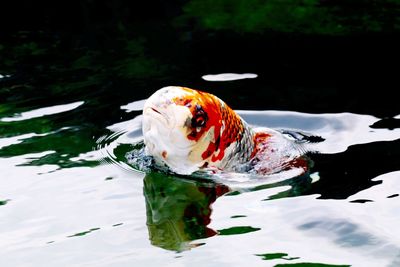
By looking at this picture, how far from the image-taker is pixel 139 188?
5.08 metres

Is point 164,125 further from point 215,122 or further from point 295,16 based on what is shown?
point 295,16

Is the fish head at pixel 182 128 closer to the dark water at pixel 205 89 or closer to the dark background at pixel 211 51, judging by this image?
the dark water at pixel 205 89

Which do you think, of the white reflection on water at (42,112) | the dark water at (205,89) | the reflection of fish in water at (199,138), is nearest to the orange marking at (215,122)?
the reflection of fish in water at (199,138)

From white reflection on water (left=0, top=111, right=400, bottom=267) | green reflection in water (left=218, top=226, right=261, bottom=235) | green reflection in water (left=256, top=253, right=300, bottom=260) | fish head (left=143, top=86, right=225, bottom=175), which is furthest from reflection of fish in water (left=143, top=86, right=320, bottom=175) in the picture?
green reflection in water (left=256, top=253, right=300, bottom=260)

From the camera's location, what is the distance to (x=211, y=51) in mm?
8094

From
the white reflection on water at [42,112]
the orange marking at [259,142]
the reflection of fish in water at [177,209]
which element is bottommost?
the reflection of fish in water at [177,209]

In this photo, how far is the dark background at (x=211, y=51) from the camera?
22.6 feet

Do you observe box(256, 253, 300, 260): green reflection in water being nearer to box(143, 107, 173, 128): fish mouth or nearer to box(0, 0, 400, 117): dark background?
box(143, 107, 173, 128): fish mouth

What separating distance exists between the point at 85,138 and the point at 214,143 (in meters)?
1.39

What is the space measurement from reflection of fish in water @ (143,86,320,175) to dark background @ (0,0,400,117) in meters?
1.28

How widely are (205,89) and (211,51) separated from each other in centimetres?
120

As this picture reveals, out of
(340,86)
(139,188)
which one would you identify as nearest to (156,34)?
(340,86)

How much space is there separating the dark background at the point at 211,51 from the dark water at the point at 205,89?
1.0 inches

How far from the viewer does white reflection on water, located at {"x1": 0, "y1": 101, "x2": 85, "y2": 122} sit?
21.1 feet
